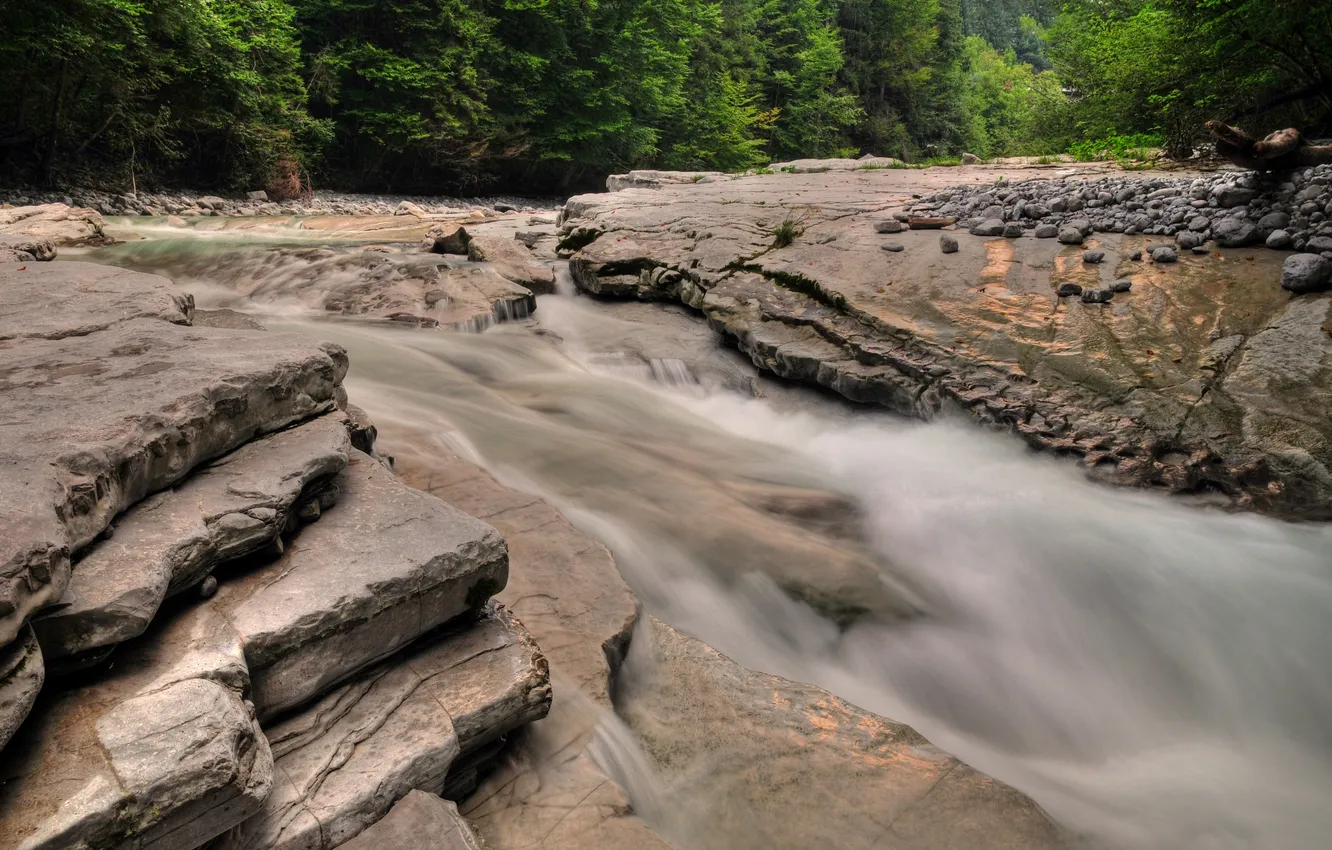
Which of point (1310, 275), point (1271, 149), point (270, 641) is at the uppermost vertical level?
point (1271, 149)

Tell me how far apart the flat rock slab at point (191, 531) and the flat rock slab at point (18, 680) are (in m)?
0.11

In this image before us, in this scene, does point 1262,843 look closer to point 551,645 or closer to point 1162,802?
point 1162,802

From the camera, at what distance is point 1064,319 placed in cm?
565

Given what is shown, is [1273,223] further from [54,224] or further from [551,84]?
[551,84]

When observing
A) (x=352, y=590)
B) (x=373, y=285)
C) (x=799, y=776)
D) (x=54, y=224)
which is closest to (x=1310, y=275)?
(x=799, y=776)

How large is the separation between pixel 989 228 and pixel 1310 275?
2393 mm

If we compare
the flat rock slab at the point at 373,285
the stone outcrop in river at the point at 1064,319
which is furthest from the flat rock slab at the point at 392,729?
the flat rock slab at the point at 373,285

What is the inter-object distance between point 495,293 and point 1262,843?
7223 mm

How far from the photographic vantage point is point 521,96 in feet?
80.3

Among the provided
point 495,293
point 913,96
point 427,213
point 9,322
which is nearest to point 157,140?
point 427,213

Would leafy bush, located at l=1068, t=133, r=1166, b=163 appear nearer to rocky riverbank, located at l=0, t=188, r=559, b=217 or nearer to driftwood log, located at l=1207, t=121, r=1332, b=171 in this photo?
driftwood log, located at l=1207, t=121, r=1332, b=171

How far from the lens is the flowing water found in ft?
10.3

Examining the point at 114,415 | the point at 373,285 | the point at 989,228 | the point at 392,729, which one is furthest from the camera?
the point at 373,285

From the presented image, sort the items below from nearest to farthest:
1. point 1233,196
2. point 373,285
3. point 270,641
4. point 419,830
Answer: point 419,830, point 270,641, point 1233,196, point 373,285
